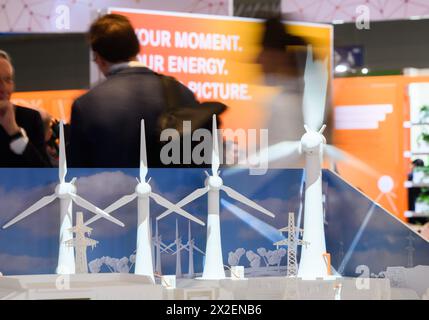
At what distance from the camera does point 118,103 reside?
2.93 m

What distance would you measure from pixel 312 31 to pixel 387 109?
14.1 inches

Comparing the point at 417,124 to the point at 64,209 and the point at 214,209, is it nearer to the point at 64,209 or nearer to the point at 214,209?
the point at 214,209

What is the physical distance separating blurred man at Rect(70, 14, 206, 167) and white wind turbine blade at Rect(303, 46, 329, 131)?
374 mm

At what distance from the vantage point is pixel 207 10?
2928 millimetres

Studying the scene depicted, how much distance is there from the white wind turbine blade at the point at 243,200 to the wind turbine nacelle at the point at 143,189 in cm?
24

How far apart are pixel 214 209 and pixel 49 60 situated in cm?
72

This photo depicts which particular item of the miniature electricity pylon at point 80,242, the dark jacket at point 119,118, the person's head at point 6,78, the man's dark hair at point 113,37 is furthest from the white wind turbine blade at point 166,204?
the person's head at point 6,78

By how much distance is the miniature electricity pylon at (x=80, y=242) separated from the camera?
2920mm

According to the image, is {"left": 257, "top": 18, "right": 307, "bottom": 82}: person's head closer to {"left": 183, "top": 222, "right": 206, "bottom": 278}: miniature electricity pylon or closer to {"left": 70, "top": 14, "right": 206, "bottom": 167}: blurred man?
{"left": 70, "top": 14, "right": 206, "bottom": 167}: blurred man

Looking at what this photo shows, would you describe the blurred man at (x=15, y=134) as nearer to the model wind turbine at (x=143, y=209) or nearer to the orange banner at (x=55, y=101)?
the orange banner at (x=55, y=101)

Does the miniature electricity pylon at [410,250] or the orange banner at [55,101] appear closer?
the orange banner at [55,101]

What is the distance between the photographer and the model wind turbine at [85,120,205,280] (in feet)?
9.61
